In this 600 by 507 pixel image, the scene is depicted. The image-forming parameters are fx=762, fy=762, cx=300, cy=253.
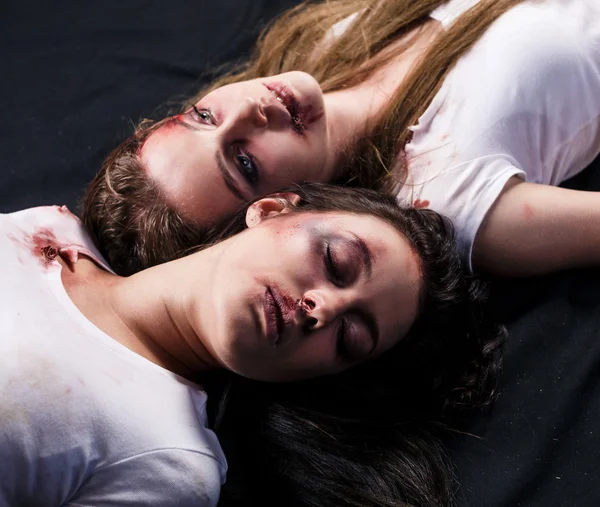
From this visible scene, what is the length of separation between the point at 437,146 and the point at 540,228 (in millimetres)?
238

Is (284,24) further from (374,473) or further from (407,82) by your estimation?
(374,473)

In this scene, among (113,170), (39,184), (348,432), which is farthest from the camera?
(39,184)

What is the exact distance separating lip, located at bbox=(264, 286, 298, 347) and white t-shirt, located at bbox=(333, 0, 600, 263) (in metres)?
0.39

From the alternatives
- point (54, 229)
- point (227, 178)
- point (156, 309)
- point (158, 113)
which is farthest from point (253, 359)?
point (158, 113)

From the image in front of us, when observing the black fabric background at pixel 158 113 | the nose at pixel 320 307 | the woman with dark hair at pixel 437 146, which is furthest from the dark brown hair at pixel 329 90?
the nose at pixel 320 307

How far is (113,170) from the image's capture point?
1438 mm

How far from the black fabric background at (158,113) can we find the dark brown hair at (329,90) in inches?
8.4

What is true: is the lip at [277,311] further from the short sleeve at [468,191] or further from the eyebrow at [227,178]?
the short sleeve at [468,191]

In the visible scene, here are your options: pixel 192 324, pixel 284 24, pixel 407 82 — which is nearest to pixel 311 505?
pixel 192 324

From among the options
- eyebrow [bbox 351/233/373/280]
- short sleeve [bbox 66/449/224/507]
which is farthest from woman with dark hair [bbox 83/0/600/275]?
short sleeve [bbox 66/449/224/507]

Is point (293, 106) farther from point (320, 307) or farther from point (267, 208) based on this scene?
point (320, 307)

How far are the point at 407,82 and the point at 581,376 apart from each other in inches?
25.2

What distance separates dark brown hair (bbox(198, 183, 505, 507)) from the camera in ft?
4.14

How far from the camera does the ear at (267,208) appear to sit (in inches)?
50.1
